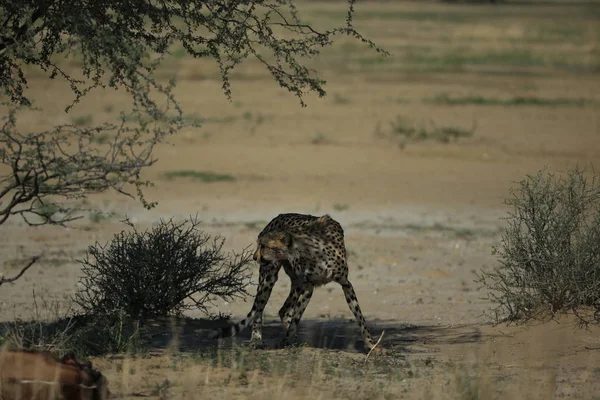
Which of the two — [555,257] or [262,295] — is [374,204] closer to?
[555,257]

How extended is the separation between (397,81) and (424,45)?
13806 millimetres

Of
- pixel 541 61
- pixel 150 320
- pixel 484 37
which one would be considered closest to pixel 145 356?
pixel 150 320

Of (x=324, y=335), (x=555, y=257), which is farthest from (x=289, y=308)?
(x=555, y=257)

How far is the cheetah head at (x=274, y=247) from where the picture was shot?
9703 mm

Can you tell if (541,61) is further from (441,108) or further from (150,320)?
(150,320)

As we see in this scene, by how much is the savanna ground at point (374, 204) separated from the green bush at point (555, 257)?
23 centimetres

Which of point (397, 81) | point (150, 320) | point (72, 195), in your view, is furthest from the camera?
point (397, 81)

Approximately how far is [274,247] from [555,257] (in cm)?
265

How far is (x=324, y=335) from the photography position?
10516mm

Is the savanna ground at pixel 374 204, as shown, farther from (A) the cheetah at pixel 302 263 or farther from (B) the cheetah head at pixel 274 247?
(B) the cheetah head at pixel 274 247

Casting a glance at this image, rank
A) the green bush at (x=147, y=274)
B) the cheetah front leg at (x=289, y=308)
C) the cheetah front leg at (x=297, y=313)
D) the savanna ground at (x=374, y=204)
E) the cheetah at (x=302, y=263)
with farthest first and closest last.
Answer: the cheetah front leg at (x=289, y=308), the green bush at (x=147, y=274), the cheetah front leg at (x=297, y=313), the cheetah at (x=302, y=263), the savanna ground at (x=374, y=204)

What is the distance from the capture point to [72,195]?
817cm

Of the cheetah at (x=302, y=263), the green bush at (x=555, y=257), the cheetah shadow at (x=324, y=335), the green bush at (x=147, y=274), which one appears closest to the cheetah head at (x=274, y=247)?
the cheetah at (x=302, y=263)

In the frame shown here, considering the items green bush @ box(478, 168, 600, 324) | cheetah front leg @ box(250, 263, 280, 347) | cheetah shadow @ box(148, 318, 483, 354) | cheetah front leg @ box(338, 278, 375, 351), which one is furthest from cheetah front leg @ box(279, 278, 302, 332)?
green bush @ box(478, 168, 600, 324)
